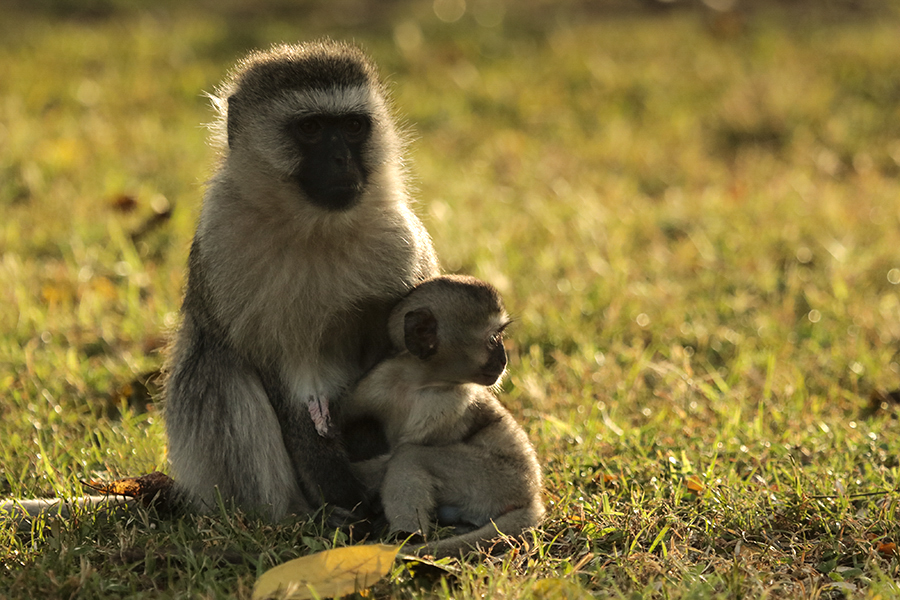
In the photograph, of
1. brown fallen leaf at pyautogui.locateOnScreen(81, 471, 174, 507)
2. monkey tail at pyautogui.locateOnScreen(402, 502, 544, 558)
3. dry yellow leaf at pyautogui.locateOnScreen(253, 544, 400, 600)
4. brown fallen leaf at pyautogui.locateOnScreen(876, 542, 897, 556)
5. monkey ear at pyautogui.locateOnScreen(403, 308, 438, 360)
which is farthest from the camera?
brown fallen leaf at pyautogui.locateOnScreen(81, 471, 174, 507)

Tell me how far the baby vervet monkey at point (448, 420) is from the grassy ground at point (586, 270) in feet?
0.76

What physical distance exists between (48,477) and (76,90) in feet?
19.7

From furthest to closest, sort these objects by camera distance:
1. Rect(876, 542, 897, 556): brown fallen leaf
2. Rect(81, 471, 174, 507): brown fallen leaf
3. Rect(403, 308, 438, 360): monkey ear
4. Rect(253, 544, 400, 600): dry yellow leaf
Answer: Rect(81, 471, 174, 507): brown fallen leaf → Rect(403, 308, 438, 360): monkey ear → Rect(876, 542, 897, 556): brown fallen leaf → Rect(253, 544, 400, 600): dry yellow leaf

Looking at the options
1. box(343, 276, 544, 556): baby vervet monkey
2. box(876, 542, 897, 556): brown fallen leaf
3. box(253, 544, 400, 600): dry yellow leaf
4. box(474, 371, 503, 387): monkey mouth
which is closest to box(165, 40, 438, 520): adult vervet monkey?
box(343, 276, 544, 556): baby vervet monkey

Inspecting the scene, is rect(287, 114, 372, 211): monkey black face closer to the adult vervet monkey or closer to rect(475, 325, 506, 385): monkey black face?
the adult vervet monkey

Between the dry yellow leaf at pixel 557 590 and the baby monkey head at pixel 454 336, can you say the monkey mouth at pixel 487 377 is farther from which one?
the dry yellow leaf at pixel 557 590

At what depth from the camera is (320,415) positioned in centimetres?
368

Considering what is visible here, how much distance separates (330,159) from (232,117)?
1.59 ft

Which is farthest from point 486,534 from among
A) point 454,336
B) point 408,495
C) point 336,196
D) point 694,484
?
point 336,196

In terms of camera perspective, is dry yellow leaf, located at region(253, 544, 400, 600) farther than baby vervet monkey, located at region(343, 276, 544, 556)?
No

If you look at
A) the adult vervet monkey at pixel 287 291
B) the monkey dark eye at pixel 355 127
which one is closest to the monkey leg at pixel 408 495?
the adult vervet monkey at pixel 287 291

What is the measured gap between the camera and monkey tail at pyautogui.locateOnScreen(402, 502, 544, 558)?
327cm

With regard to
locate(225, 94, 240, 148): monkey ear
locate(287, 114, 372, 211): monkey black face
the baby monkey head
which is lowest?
the baby monkey head

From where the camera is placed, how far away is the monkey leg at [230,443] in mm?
3652
